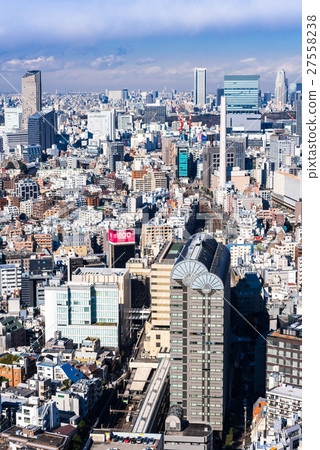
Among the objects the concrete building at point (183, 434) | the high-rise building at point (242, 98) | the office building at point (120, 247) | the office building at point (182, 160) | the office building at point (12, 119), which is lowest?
the concrete building at point (183, 434)

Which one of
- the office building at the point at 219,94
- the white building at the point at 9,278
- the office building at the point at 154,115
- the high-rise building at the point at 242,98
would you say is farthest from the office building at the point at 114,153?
the white building at the point at 9,278

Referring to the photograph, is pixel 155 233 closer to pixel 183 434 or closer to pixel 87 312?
pixel 87 312

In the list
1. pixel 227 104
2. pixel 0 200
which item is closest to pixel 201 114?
pixel 227 104

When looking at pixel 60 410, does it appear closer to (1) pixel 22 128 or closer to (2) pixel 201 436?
(2) pixel 201 436

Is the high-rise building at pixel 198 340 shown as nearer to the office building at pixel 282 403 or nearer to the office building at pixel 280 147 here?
the office building at pixel 282 403
